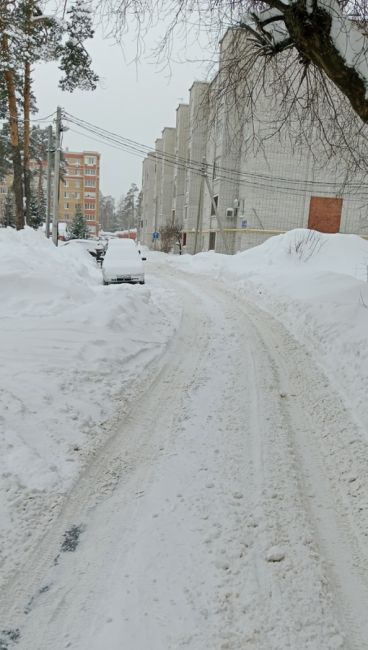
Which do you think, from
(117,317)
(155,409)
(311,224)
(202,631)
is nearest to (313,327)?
(117,317)

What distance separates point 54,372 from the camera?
205 inches

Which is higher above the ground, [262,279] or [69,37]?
[69,37]

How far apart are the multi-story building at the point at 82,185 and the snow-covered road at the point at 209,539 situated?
99294 mm

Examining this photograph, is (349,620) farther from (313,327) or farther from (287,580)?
(313,327)

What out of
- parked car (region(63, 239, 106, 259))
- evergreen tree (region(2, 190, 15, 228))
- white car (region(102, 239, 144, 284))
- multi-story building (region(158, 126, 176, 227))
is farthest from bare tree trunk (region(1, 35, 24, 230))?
multi-story building (region(158, 126, 176, 227))

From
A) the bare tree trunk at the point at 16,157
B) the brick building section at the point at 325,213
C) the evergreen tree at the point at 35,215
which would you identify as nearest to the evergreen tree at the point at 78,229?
the evergreen tree at the point at 35,215

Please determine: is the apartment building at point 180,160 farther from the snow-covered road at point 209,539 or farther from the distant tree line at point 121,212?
the distant tree line at point 121,212

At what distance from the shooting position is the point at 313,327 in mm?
8344

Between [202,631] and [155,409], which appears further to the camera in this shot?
[155,409]

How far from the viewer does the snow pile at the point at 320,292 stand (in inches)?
248

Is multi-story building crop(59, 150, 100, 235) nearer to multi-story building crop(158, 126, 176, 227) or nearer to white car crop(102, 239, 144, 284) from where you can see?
multi-story building crop(158, 126, 176, 227)

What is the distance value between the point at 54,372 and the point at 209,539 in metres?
2.94

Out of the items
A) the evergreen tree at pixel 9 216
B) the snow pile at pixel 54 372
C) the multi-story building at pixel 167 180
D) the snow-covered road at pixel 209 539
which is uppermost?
the multi-story building at pixel 167 180

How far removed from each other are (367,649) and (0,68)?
1730 cm
